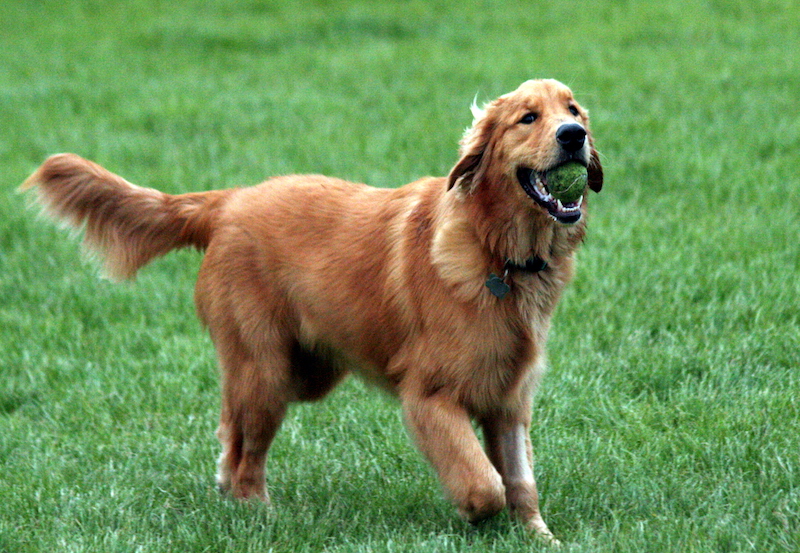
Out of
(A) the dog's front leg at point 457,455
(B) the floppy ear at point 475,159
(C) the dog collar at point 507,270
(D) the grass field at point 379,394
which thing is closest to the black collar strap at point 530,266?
(C) the dog collar at point 507,270

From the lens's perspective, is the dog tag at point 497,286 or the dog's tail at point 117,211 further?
the dog's tail at point 117,211

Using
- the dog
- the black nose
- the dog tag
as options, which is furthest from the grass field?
the black nose

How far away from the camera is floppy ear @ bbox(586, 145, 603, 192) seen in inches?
165

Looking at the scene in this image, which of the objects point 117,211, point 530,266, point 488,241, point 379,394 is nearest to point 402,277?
point 488,241

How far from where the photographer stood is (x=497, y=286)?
401 cm

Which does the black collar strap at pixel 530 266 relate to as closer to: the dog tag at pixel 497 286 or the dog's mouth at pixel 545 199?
the dog tag at pixel 497 286

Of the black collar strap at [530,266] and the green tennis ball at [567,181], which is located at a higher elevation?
the green tennis ball at [567,181]

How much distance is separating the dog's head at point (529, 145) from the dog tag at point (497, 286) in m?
0.31

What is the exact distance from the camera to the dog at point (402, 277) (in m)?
4.00

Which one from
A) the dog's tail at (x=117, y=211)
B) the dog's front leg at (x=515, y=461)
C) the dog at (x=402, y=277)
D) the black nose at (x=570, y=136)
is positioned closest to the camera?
the black nose at (x=570, y=136)

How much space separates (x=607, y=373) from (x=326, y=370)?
149cm

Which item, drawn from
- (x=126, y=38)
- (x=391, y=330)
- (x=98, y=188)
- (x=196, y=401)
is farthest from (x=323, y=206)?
(x=126, y=38)

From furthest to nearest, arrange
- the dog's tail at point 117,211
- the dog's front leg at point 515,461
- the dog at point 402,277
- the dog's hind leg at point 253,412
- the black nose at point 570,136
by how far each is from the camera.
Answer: the dog's tail at point 117,211 < the dog's hind leg at point 253,412 < the dog's front leg at point 515,461 < the dog at point 402,277 < the black nose at point 570,136

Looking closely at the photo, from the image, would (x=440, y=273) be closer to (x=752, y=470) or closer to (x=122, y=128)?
(x=752, y=470)
